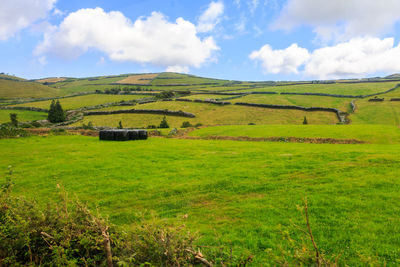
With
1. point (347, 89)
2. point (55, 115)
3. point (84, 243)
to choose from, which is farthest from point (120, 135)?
point (347, 89)

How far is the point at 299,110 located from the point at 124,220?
6438 cm

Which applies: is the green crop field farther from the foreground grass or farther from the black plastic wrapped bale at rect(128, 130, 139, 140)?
the foreground grass

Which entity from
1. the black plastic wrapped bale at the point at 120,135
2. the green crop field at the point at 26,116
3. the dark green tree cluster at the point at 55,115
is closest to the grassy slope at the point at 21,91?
the green crop field at the point at 26,116

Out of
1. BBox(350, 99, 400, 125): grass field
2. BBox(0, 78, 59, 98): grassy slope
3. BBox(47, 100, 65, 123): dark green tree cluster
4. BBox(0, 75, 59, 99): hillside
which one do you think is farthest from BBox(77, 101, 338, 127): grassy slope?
BBox(0, 78, 59, 98): grassy slope

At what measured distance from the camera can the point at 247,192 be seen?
9922 mm

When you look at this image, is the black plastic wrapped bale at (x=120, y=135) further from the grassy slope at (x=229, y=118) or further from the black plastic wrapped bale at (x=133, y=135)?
the grassy slope at (x=229, y=118)

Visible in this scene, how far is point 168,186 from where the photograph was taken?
428 inches

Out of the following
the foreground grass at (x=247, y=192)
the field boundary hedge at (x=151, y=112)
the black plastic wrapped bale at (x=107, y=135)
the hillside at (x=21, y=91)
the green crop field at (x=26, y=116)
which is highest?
the hillside at (x=21, y=91)

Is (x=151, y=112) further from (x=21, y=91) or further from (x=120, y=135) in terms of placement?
(x=21, y=91)

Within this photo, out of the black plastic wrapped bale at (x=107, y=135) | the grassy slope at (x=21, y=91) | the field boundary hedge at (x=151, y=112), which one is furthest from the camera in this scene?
the grassy slope at (x=21, y=91)

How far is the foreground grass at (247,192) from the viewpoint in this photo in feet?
21.1

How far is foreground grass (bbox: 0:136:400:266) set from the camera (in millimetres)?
6416

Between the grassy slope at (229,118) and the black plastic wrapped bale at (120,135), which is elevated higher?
the grassy slope at (229,118)

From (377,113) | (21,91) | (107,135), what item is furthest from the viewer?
(21,91)
